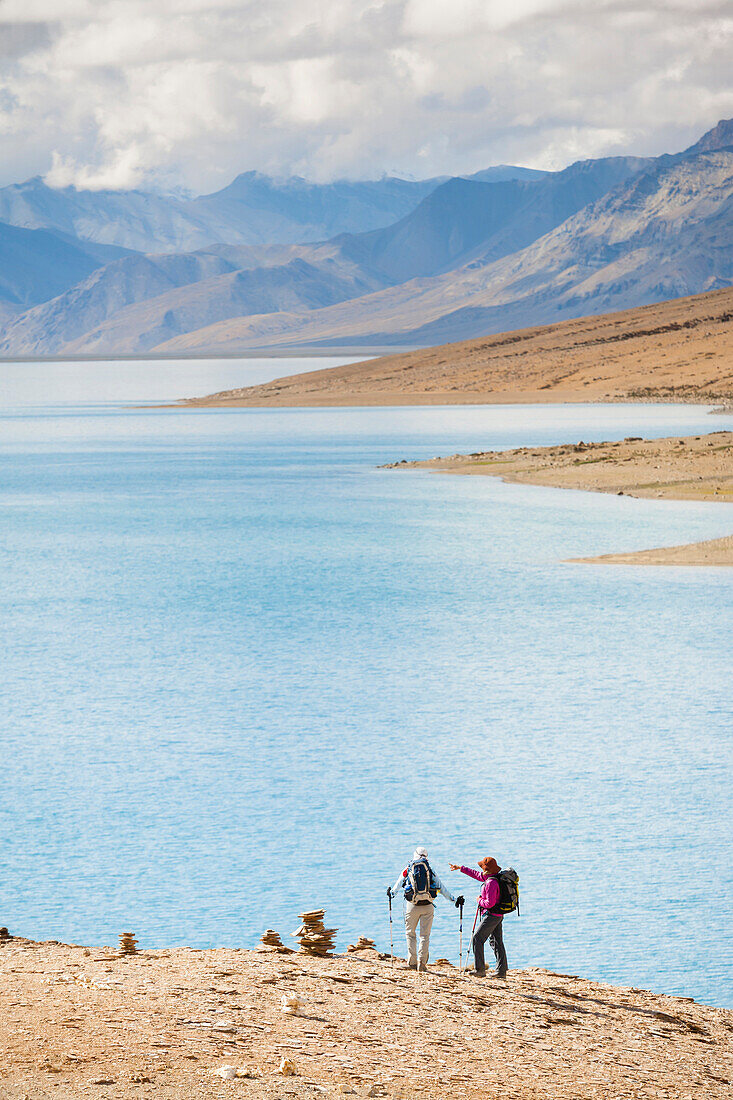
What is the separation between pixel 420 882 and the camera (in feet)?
42.8

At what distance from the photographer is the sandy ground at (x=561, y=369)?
445 feet

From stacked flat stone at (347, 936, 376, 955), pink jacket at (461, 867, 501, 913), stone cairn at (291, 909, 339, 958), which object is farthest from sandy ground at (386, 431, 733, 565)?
pink jacket at (461, 867, 501, 913)

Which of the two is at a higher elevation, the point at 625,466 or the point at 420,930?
the point at 625,466

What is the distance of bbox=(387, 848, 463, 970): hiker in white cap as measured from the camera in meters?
13.0

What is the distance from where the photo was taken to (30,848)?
62.6 ft

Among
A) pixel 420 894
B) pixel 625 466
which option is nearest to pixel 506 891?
pixel 420 894

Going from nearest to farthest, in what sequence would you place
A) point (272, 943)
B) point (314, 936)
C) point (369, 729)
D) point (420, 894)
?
point (420, 894)
point (314, 936)
point (272, 943)
point (369, 729)

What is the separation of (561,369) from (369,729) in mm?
131469

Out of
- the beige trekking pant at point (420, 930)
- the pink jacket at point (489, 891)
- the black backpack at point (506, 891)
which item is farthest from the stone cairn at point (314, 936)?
the black backpack at point (506, 891)

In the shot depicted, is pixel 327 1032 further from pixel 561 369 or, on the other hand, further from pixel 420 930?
pixel 561 369

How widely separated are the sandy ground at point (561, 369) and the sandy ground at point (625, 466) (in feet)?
161

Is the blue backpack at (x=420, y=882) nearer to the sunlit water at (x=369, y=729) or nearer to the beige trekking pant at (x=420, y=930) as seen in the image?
the beige trekking pant at (x=420, y=930)

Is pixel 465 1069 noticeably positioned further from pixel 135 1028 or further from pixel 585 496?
pixel 585 496

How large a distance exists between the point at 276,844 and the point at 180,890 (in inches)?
72.2
